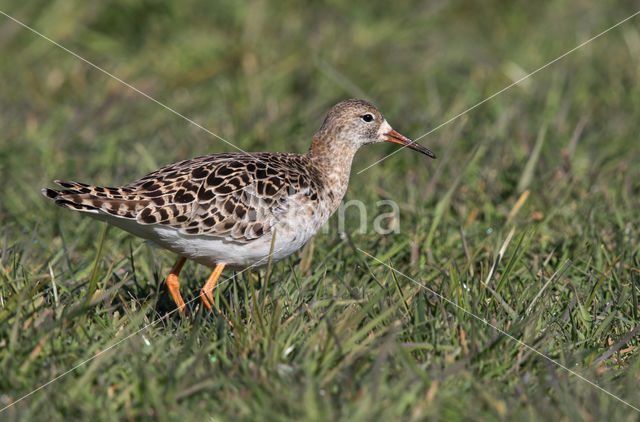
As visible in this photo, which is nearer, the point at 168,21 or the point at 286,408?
the point at 286,408

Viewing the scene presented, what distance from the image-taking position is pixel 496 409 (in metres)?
3.93

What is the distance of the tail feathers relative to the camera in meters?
4.91

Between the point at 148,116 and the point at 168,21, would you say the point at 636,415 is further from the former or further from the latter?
the point at 168,21

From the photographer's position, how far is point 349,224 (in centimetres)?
660

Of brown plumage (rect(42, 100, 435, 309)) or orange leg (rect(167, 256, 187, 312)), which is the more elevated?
brown plumage (rect(42, 100, 435, 309))

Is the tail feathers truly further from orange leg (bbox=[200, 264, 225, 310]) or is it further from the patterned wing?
orange leg (bbox=[200, 264, 225, 310])

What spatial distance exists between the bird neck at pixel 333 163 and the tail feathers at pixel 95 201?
4.54 feet

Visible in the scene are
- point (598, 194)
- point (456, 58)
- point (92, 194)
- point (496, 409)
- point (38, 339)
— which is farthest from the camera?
point (456, 58)

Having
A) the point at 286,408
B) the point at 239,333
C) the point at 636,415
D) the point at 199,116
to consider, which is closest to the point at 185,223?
the point at 239,333

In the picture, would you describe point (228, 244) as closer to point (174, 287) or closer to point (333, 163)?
point (174, 287)

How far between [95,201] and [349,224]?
88.9 inches

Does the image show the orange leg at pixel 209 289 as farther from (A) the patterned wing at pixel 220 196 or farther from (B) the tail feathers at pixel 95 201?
(B) the tail feathers at pixel 95 201

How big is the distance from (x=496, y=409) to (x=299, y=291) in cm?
163

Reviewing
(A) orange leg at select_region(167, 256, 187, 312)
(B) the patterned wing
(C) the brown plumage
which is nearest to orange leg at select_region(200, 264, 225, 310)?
(C) the brown plumage
